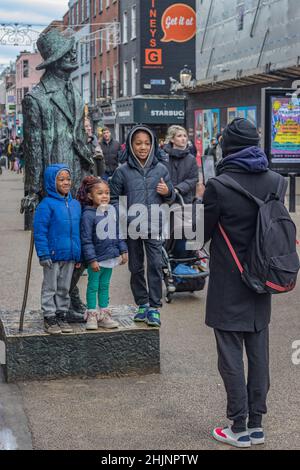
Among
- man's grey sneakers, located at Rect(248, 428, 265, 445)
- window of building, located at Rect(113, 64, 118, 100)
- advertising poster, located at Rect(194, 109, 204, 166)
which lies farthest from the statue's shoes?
window of building, located at Rect(113, 64, 118, 100)

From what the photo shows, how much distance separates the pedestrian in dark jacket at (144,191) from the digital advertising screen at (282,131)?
10157mm

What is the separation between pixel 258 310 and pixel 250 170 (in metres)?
0.80

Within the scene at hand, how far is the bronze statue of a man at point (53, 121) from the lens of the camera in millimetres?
6758

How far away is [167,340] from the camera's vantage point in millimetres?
7414

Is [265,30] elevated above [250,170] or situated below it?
above

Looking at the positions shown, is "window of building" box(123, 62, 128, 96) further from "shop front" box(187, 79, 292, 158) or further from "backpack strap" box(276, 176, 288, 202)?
"backpack strap" box(276, 176, 288, 202)

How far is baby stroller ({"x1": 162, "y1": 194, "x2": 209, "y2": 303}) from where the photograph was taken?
30.3 ft

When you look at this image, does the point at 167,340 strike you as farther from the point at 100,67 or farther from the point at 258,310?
the point at 100,67

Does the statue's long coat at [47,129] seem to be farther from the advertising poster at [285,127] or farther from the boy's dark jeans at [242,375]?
the advertising poster at [285,127]

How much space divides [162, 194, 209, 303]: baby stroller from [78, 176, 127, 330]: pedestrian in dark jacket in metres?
2.73

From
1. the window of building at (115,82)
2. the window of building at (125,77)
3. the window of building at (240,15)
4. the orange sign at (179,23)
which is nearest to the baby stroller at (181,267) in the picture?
the window of building at (240,15)

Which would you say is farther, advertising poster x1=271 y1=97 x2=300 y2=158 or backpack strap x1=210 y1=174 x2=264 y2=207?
advertising poster x1=271 y1=97 x2=300 y2=158
